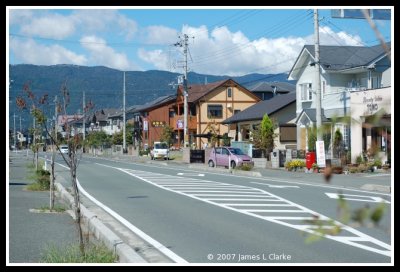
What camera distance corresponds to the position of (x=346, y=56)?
38156 millimetres

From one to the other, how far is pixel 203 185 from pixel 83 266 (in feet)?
49.8

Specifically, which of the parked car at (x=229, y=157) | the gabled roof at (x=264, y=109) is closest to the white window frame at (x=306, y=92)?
the gabled roof at (x=264, y=109)

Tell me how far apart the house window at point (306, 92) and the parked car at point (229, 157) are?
22.9ft

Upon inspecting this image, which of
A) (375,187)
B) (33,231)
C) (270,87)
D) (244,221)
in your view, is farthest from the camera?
(270,87)

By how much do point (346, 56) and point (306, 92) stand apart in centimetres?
366

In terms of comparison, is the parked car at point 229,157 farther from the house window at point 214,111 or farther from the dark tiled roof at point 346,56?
the house window at point 214,111

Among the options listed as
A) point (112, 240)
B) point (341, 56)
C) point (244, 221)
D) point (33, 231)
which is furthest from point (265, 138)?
point (112, 240)

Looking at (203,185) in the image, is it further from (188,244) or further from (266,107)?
(266,107)

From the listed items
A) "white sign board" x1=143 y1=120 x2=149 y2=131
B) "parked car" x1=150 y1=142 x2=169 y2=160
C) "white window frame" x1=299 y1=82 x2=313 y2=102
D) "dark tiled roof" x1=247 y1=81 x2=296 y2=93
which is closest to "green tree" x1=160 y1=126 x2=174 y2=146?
"white sign board" x1=143 y1=120 x2=149 y2=131

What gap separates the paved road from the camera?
833 cm

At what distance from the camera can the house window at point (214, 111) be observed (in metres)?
63.4

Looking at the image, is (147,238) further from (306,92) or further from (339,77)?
(306,92)

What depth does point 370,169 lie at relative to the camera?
27.2 m

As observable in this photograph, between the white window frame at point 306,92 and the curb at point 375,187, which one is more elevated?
the white window frame at point 306,92
